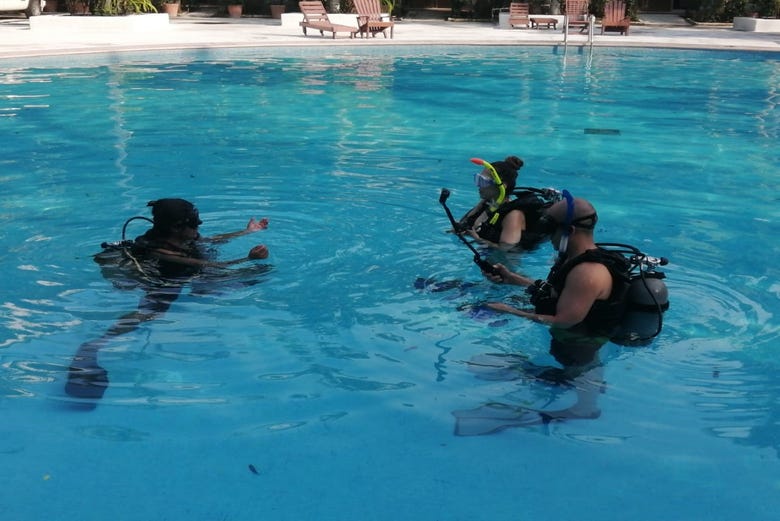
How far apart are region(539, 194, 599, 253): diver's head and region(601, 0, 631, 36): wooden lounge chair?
72.3 ft

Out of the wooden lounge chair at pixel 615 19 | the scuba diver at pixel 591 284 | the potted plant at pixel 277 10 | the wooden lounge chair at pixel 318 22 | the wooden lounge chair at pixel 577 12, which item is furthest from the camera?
the potted plant at pixel 277 10

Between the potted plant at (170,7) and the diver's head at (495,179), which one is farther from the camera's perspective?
the potted plant at (170,7)

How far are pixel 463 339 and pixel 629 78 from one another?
13358mm

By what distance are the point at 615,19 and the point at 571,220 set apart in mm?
23015

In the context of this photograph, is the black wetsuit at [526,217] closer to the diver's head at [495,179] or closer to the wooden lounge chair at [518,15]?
the diver's head at [495,179]

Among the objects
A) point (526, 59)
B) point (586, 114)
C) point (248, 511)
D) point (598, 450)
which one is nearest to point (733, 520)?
point (598, 450)

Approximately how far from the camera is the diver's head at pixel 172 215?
514 cm

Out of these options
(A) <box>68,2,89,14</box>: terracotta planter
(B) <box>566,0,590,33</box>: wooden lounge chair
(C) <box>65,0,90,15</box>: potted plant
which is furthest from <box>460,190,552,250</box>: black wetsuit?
(A) <box>68,2,89,14</box>: terracotta planter

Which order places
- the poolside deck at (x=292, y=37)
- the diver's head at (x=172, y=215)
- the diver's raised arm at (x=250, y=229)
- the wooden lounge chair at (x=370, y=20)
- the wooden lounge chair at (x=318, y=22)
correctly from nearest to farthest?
1. the diver's head at (x=172, y=215)
2. the diver's raised arm at (x=250, y=229)
3. the poolside deck at (x=292, y=37)
4. the wooden lounge chair at (x=370, y=20)
5. the wooden lounge chair at (x=318, y=22)

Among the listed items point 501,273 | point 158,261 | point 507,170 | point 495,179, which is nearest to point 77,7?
point 158,261

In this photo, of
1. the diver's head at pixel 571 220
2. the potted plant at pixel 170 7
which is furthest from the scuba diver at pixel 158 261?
the potted plant at pixel 170 7

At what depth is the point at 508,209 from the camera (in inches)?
230

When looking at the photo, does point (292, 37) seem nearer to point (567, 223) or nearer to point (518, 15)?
point (518, 15)

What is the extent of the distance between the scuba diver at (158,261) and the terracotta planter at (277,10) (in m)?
26.3
